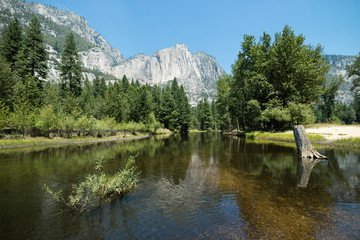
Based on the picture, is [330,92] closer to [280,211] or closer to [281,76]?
[281,76]

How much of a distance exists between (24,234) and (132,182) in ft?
14.4

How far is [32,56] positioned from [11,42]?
7.26 m

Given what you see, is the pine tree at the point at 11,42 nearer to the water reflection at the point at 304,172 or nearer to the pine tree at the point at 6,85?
the pine tree at the point at 6,85

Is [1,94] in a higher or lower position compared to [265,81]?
lower

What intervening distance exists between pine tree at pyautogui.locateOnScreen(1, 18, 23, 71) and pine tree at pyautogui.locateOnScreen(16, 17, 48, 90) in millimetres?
1744

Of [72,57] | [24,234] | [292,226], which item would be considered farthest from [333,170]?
[72,57]

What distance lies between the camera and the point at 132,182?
29.8 ft

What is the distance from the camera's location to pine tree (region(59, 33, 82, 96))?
53000 millimetres

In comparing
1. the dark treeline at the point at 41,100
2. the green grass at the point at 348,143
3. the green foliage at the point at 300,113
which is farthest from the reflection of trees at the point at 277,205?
the dark treeline at the point at 41,100

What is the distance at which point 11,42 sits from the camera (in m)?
42.4

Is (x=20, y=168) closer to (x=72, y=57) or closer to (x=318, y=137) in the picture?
(x=318, y=137)

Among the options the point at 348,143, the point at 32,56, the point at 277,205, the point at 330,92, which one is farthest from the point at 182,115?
the point at 277,205

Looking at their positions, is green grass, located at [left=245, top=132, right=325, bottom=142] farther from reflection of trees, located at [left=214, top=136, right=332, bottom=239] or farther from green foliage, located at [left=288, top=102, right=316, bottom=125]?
reflection of trees, located at [left=214, top=136, right=332, bottom=239]

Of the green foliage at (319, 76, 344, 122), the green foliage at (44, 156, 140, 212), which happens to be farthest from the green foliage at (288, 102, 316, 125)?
the green foliage at (44, 156, 140, 212)
